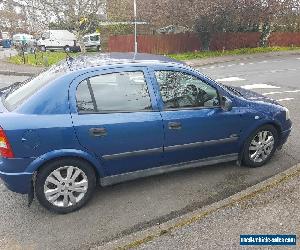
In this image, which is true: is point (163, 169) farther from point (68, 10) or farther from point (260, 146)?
point (68, 10)

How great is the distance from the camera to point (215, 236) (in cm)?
309

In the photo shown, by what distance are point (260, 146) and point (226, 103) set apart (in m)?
0.97

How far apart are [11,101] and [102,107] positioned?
1.05m

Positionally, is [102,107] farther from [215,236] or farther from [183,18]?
[183,18]

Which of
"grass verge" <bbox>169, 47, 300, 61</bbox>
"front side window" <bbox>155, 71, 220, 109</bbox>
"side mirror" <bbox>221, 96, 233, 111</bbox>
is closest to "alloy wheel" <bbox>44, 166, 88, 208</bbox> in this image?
"front side window" <bbox>155, 71, 220, 109</bbox>

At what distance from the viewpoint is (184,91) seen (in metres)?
3.98

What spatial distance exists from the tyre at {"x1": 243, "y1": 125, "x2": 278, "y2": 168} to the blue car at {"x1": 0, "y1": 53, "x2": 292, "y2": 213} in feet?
0.40

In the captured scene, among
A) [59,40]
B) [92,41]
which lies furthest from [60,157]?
[59,40]

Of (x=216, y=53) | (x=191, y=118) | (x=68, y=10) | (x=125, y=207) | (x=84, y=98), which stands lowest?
(x=125, y=207)

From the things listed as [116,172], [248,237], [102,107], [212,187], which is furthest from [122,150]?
[248,237]

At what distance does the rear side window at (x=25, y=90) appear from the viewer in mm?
3543

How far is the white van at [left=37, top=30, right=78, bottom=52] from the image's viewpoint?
3148 cm

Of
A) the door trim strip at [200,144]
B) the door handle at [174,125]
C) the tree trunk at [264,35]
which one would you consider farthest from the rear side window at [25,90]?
the tree trunk at [264,35]

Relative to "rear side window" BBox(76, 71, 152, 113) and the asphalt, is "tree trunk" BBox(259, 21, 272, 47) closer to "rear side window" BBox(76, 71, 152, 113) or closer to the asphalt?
the asphalt
